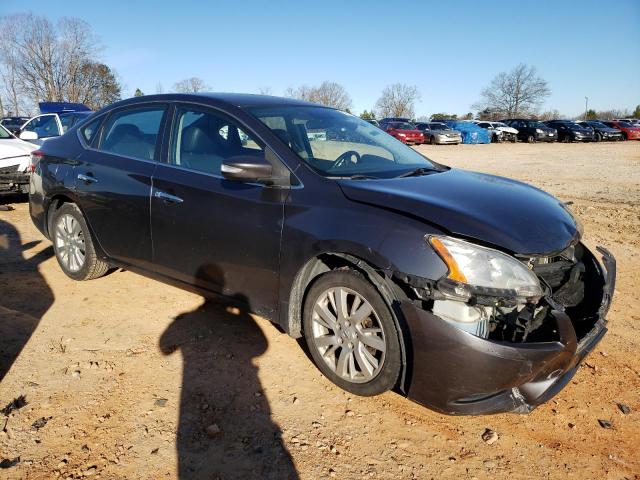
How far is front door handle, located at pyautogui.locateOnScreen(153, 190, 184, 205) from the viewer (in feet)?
11.4

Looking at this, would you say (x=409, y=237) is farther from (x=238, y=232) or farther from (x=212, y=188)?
(x=212, y=188)

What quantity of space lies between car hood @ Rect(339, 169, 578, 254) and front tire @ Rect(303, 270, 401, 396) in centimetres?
48

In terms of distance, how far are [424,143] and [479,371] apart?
1212 inches

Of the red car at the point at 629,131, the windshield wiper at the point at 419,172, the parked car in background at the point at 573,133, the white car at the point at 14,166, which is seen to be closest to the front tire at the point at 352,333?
the windshield wiper at the point at 419,172

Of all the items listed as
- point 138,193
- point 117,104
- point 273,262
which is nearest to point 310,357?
point 273,262

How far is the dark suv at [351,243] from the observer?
2404 millimetres

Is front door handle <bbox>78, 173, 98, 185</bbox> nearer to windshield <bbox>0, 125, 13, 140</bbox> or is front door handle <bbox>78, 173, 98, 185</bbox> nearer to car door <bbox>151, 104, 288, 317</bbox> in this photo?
car door <bbox>151, 104, 288, 317</bbox>

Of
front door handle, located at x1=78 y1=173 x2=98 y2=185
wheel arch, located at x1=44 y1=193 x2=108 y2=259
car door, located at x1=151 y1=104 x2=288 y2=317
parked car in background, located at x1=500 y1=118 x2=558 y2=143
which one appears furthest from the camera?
parked car in background, located at x1=500 y1=118 x2=558 y2=143

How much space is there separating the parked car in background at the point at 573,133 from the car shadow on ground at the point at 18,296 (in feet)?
121

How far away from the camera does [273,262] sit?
3039 mm

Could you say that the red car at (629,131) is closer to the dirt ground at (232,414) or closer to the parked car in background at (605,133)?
the parked car in background at (605,133)

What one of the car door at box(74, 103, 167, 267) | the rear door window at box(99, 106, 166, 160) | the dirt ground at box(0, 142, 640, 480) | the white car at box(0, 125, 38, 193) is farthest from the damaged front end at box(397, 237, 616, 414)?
the white car at box(0, 125, 38, 193)

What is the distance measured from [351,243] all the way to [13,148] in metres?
7.70

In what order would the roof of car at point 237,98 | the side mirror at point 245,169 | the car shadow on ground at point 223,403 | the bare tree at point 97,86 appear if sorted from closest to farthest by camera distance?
the car shadow on ground at point 223,403 → the side mirror at point 245,169 → the roof of car at point 237,98 → the bare tree at point 97,86
